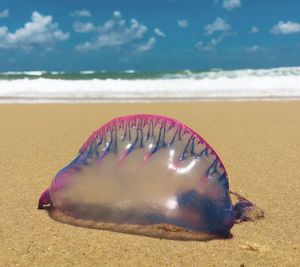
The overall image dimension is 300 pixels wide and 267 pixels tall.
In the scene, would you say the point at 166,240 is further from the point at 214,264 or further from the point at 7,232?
the point at 7,232

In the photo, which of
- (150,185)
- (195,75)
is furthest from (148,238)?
(195,75)

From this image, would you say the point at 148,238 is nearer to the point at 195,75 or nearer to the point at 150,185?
the point at 150,185

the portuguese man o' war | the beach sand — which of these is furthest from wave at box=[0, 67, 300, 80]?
the portuguese man o' war

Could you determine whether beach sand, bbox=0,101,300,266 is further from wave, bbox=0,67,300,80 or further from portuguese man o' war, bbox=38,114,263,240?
wave, bbox=0,67,300,80

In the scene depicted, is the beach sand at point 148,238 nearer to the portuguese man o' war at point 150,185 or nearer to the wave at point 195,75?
the portuguese man o' war at point 150,185

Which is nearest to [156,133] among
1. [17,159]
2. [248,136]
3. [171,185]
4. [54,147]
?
[171,185]

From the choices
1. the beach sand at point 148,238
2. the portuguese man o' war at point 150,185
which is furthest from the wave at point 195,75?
the portuguese man o' war at point 150,185

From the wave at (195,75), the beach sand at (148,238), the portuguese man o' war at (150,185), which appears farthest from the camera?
the wave at (195,75)
